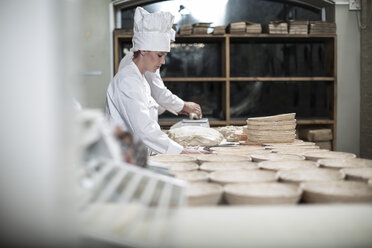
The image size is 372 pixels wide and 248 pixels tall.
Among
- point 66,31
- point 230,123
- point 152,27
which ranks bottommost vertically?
point 230,123

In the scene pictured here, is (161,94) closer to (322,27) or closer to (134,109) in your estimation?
(134,109)

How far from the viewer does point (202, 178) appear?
4.69 ft

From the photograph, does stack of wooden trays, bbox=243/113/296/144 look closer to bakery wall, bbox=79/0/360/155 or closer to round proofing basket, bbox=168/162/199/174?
round proofing basket, bbox=168/162/199/174

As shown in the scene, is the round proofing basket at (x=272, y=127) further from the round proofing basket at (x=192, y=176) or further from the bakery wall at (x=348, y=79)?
the bakery wall at (x=348, y=79)

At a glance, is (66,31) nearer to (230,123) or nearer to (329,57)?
(230,123)

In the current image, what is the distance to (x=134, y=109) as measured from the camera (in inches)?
107

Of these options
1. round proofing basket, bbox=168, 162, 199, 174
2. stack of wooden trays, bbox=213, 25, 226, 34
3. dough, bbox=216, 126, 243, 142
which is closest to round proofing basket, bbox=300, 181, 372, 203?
round proofing basket, bbox=168, 162, 199, 174

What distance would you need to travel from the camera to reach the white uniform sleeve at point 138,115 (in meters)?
2.64

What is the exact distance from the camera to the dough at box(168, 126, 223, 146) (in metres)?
2.89

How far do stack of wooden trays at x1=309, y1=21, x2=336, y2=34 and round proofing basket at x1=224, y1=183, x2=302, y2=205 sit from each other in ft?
13.1

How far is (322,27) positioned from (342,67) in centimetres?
69

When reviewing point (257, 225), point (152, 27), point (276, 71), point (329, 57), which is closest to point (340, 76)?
point (329, 57)

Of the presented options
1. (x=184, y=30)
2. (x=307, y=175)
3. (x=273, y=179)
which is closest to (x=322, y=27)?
(x=184, y=30)

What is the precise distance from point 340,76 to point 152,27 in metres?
3.27
